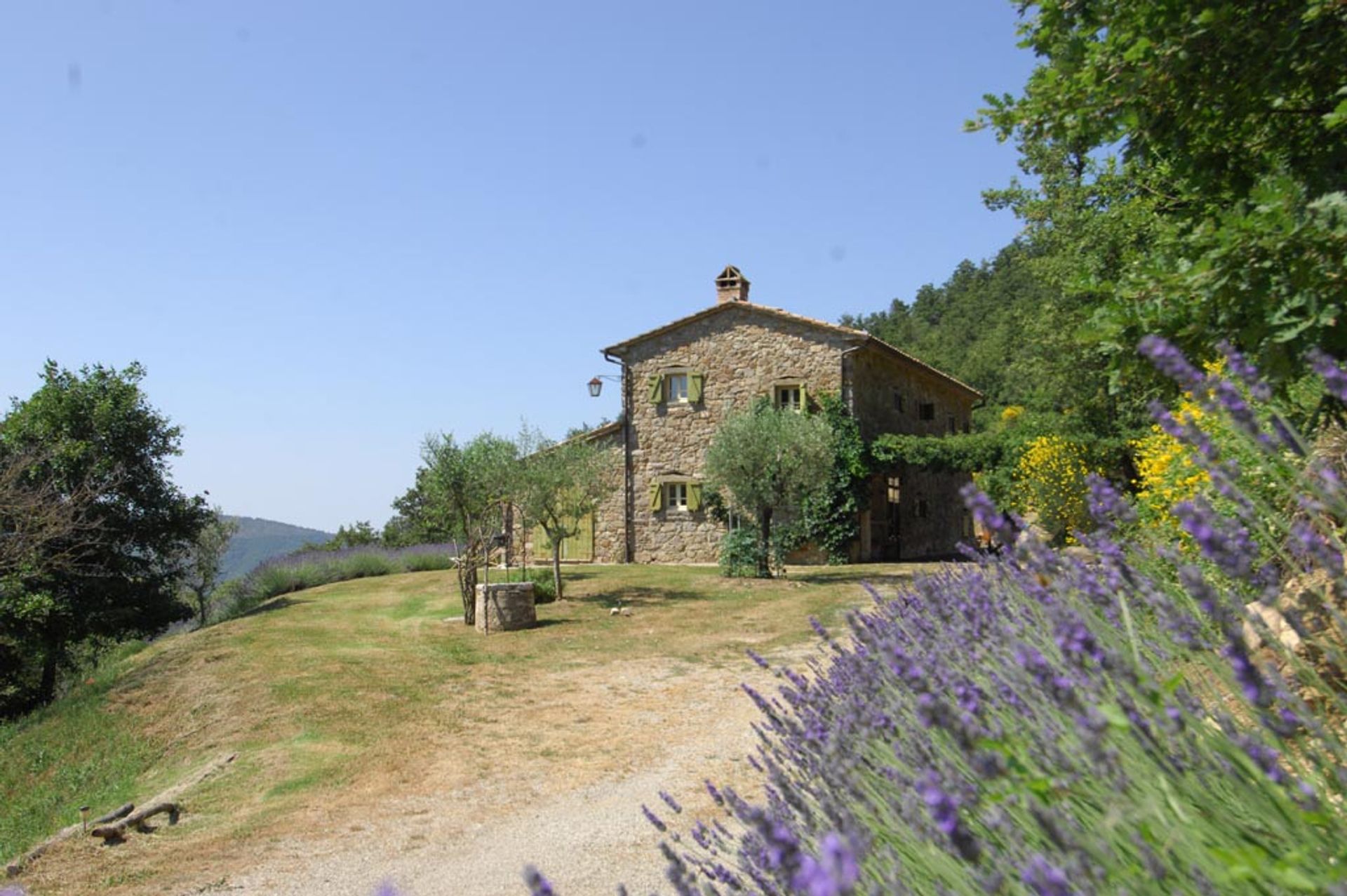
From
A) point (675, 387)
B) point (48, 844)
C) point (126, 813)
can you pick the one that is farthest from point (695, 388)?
point (48, 844)

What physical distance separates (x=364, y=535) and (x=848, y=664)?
40.7 m

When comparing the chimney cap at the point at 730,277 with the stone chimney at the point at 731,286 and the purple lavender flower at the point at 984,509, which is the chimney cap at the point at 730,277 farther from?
the purple lavender flower at the point at 984,509

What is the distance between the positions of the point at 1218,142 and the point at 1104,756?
15.9 feet

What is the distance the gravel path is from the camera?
5031 mm

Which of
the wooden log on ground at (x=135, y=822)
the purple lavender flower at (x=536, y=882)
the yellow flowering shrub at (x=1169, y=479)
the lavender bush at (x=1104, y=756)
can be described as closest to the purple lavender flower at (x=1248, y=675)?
the lavender bush at (x=1104, y=756)

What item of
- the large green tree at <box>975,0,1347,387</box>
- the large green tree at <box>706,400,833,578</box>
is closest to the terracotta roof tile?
the large green tree at <box>706,400,833,578</box>

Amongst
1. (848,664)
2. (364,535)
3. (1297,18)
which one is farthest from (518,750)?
(364,535)

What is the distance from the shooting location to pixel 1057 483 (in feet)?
62.5

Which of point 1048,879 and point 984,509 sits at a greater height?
point 984,509

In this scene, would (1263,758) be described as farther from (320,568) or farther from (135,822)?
(320,568)

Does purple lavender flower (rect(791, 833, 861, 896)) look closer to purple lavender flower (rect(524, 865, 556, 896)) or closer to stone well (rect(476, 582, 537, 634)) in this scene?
purple lavender flower (rect(524, 865, 556, 896))

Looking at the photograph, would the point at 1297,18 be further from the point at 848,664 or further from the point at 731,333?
the point at 731,333

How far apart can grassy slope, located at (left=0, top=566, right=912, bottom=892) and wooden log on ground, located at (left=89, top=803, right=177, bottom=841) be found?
173 mm

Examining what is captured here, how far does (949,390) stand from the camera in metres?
31.0
